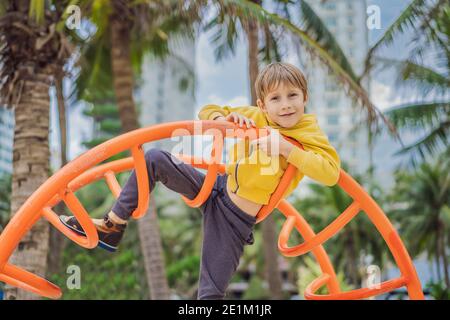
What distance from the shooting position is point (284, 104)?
8.32 feet

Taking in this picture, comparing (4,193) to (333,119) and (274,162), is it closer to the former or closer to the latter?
(274,162)

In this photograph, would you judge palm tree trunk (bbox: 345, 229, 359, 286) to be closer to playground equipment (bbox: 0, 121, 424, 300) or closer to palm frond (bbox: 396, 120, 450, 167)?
palm frond (bbox: 396, 120, 450, 167)

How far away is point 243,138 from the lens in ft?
8.31

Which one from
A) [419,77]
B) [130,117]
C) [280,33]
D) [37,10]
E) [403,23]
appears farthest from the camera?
[419,77]

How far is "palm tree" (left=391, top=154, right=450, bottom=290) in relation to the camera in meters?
21.3

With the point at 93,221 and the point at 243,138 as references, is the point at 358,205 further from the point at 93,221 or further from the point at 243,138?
the point at 93,221

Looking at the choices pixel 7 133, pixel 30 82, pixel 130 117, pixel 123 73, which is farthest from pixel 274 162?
pixel 7 133

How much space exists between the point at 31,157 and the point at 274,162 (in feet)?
10.9

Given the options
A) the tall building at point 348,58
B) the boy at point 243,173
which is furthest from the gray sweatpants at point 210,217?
the tall building at point 348,58

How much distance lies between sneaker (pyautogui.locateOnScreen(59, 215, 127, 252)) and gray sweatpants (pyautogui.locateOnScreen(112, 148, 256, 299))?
0.21 feet

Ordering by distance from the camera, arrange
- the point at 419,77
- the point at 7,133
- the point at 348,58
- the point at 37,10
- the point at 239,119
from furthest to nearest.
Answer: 1. the point at 7,133
2. the point at 419,77
3. the point at 348,58
4. the point at 37,10
5. the point at 239,119

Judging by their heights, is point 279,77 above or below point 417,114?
below

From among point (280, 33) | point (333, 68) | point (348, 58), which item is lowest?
point (333, 68)

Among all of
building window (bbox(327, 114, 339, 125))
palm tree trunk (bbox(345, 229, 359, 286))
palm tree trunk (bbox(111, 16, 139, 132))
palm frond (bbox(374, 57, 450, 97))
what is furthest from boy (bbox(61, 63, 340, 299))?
building window (bbox(327, 114, 339, 125))
